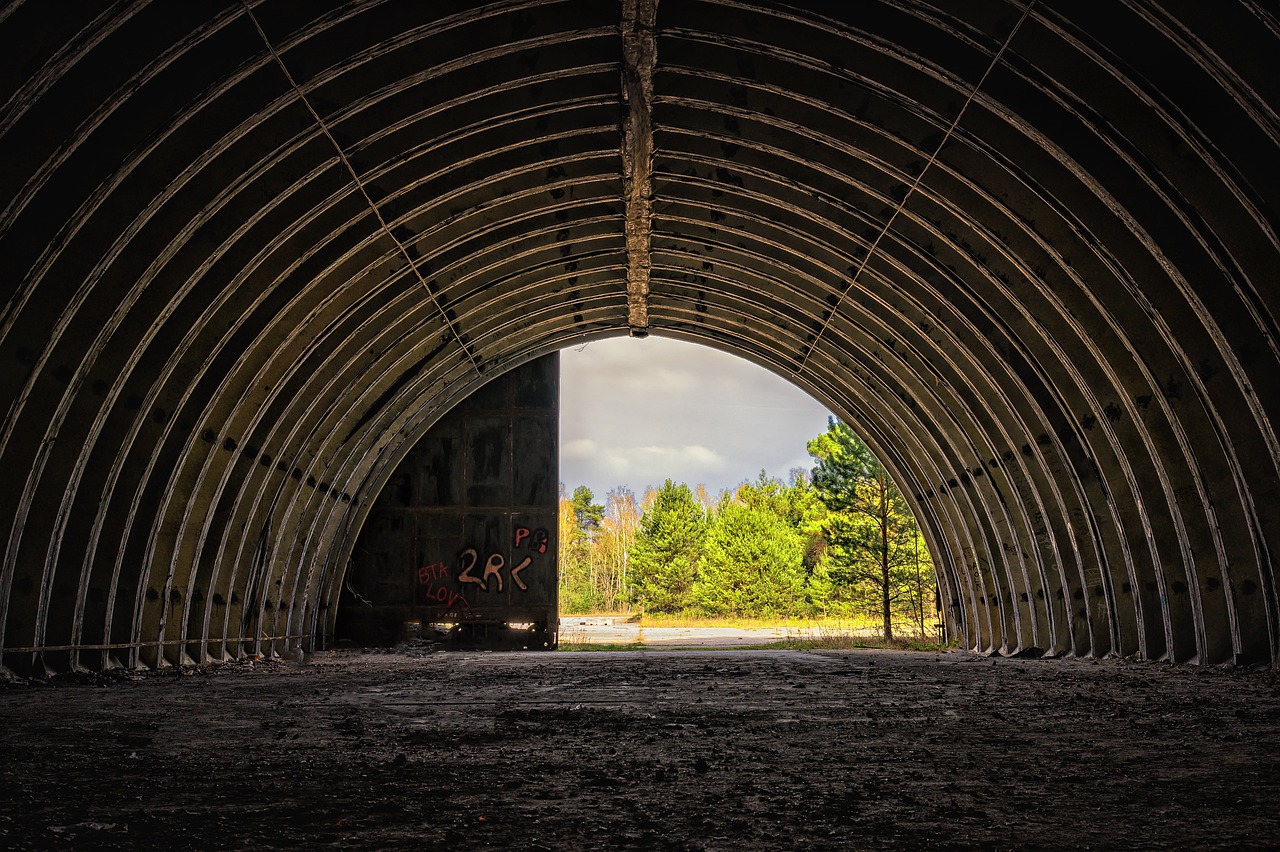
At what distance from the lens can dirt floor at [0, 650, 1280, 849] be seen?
11.6 feet

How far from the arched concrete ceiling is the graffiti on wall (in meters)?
4.72

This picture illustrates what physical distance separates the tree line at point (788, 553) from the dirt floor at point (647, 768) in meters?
23.1

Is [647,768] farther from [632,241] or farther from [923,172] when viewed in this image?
[632,241]

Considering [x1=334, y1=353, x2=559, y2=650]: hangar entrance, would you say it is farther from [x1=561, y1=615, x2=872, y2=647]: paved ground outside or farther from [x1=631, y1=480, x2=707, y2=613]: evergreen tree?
[x1=631, y1=480, x2=707, y2=613]: evergreen tree

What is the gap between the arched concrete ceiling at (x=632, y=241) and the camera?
865 centimetres

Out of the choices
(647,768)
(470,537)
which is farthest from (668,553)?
(647,768)

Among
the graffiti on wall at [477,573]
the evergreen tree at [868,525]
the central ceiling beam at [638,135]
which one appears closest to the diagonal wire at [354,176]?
the central ceiling beam at [638,135]

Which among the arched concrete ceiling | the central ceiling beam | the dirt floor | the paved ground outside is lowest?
the paved ground outside

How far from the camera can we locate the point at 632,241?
16859 millimetres

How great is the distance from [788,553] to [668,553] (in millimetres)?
9089

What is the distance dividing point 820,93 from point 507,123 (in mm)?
3723

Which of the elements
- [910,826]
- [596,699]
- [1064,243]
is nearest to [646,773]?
[910,826]

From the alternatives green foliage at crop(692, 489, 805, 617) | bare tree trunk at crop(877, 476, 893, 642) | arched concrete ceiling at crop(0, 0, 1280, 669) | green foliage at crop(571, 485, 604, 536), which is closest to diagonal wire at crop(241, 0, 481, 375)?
arched concrete ceiling at crop(0, 0, 1280, 669)

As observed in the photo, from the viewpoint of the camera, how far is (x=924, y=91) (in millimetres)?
10891
